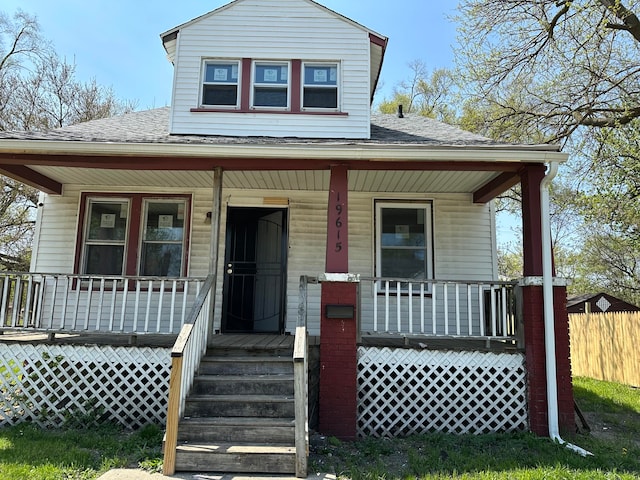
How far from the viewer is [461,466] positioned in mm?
4543

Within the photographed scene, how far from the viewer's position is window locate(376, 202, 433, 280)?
26.1 ft

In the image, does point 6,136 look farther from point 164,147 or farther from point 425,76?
point 425,76

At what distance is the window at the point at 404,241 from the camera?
7.94m

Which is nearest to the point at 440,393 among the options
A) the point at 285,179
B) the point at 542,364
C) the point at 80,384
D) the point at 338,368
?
the point at 542,364

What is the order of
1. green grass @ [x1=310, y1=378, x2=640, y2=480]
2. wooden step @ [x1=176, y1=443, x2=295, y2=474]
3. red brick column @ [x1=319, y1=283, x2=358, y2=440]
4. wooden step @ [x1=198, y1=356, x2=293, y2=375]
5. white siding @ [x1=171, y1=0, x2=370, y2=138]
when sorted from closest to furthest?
wooden step @ [x1=176, y1=443, x2=295, y2=474], green grass @ [x1=310, y1=378, x2=640, y2=480], red brick column @ [x1=319, y1=283, x2=358, y2=440], wooden step @ [x1=198, y1=356, x2=293, y2=375], white siding @ [x1=171, y1=0, x2=370, y2=138]

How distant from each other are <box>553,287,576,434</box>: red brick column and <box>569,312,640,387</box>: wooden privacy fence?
17.8 ft

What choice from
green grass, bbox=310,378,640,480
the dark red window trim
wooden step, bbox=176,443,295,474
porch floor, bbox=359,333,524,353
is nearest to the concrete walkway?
wooden step, bbox=176,443,295,474

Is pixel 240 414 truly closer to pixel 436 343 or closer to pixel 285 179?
pixel 436 343

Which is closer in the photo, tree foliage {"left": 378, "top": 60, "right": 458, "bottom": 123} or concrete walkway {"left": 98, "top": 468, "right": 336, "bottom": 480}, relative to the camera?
concrete walkway {"left": 98, "top": 468, "right": 336, "bottom": 480}

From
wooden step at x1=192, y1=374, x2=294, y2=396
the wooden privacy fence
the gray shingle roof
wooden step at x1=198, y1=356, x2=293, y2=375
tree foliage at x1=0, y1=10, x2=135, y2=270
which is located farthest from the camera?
tree foliage at x1=0, y1=10, x2=135, y2=270

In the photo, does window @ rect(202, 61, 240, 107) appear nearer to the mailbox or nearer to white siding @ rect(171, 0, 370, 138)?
white siding @ rect(171, 0, 370, 138)

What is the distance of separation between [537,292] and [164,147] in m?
5.05

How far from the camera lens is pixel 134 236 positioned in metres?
7.82

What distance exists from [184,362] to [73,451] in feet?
4.76
